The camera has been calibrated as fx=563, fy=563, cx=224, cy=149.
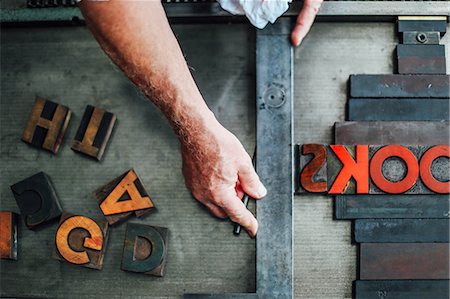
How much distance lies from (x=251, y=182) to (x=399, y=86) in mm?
574

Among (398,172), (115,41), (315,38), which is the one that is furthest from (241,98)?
(115,41)

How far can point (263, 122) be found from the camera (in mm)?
1698

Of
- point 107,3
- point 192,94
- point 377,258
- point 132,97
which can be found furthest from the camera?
point 132,97

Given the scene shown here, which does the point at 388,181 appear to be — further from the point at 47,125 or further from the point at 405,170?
the point at 47,125

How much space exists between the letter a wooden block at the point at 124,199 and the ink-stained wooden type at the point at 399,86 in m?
0.72

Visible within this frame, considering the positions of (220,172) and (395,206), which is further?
(395,206)

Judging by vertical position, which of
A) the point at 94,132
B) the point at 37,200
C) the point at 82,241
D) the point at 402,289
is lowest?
the point at 402,289

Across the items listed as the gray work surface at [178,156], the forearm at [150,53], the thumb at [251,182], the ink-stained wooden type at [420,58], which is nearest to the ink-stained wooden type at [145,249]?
the gray work surface at [178,156]

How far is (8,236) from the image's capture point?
176cm

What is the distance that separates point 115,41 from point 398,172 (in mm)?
1008

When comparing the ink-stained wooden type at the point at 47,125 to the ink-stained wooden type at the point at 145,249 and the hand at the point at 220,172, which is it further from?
the hand at the point at 220,172

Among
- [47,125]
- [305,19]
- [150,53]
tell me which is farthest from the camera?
[47,125]

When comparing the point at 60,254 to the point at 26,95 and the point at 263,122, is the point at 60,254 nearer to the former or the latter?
the point at 26,95

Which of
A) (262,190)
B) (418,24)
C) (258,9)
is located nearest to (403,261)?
(262,190)
